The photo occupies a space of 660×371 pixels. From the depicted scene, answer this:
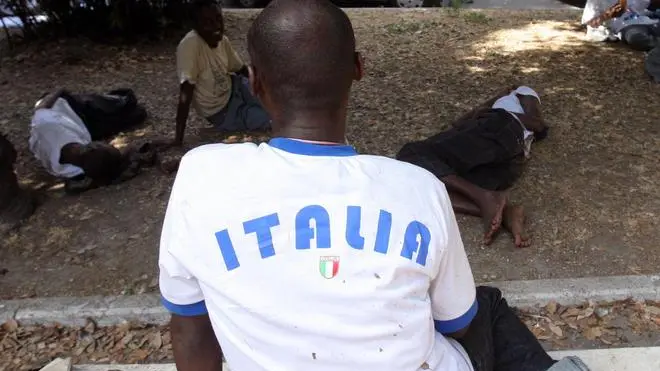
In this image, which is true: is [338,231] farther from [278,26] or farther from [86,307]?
[86,307]

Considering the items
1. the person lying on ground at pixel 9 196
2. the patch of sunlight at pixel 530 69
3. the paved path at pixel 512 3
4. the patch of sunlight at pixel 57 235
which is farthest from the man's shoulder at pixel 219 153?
the paved path at pixel 512 3

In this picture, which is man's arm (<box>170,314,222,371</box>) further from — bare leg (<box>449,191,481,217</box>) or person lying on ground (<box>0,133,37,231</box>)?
person lying on ground (<box>0,133,37,231</box>)

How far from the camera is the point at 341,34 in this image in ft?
4.50

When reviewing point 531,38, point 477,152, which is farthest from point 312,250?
point 531,38

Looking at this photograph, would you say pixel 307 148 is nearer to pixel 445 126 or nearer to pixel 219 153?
pixel 219 153

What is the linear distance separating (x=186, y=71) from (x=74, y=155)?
956 millimetres

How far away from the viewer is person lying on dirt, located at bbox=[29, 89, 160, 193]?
13.0ft

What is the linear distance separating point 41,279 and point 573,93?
4.25 m

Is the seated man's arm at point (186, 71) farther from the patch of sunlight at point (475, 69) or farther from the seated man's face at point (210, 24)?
the patch of sunlight at point (475, 69)

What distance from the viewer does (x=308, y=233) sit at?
126 cm

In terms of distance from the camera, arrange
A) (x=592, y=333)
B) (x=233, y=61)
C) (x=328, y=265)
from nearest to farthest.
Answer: (x=328, y=265) → (x=592, y=333) → (x=233, y=61)

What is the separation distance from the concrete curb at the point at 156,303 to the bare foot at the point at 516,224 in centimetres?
37

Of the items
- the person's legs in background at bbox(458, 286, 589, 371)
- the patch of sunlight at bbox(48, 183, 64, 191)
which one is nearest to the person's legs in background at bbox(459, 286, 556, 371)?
the person's legs in background at bbox(458, 286, 589, 371)

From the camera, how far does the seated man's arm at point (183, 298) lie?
1.37 m
